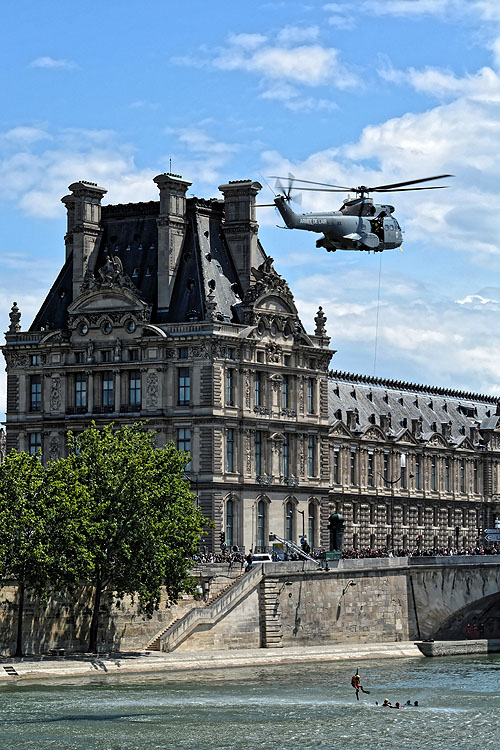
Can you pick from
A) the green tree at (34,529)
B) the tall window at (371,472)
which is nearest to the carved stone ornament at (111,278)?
the green tree at (34,529)

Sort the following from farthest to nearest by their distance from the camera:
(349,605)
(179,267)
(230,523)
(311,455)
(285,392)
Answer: (311,455) < (285,392) < (179,267) < (230,523) < (349,605)

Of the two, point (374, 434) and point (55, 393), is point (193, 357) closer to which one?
point (55, 393)

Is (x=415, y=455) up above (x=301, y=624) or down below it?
above

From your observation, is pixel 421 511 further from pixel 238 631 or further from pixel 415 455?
pixel 238 631

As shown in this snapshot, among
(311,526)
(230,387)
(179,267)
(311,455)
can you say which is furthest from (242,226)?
(311,526)

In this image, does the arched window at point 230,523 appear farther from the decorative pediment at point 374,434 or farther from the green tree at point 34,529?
the decorative pediment at point 374,434

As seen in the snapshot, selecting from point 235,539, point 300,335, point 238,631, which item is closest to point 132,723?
point 238,631

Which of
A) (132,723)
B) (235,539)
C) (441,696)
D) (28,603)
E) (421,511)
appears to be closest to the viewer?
(132,723)
